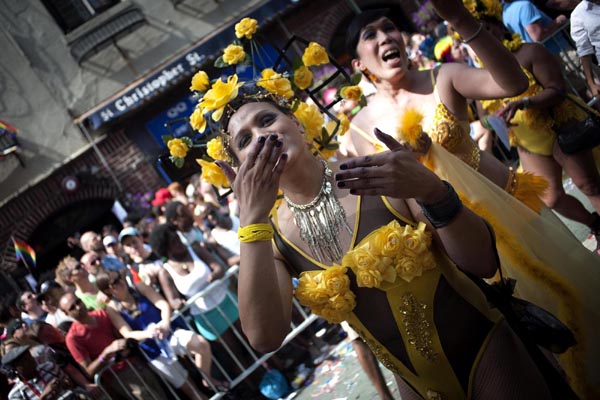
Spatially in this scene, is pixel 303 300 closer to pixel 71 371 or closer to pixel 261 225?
pixel 261 225

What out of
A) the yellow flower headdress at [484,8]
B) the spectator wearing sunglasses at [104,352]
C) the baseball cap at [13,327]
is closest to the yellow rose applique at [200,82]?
the yellow flower headdress at [484,8]

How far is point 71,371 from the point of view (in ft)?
18.0

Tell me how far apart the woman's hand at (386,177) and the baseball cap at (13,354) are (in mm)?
4510

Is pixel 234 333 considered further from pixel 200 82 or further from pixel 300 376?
pixel 200 82

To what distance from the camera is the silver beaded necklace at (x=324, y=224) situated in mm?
2465

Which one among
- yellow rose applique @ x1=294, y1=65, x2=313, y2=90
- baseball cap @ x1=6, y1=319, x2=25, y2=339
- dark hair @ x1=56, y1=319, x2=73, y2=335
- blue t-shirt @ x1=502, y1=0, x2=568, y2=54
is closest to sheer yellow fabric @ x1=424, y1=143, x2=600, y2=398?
yellow rose applique @ x1=294, y1=65, x2=313, y2=90

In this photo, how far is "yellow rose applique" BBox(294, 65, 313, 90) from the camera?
3.15 meters

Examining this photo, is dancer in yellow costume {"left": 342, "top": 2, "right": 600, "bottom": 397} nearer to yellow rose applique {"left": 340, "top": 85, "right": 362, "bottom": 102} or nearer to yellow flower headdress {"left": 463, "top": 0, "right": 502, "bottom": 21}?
yellow rose applique {"left": 340, "top": 85, "right": 362, "bottom": 102}

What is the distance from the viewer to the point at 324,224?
97.7 inches

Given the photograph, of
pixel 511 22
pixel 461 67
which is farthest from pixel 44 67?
pixel 461 67

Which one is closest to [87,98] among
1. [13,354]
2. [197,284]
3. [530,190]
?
[197,284]

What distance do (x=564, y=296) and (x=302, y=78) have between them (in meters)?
1.67

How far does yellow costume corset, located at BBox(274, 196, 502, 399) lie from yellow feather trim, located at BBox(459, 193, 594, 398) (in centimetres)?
46

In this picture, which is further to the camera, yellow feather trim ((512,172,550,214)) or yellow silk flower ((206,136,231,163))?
yellow feather trim ((512,172,550,214))
